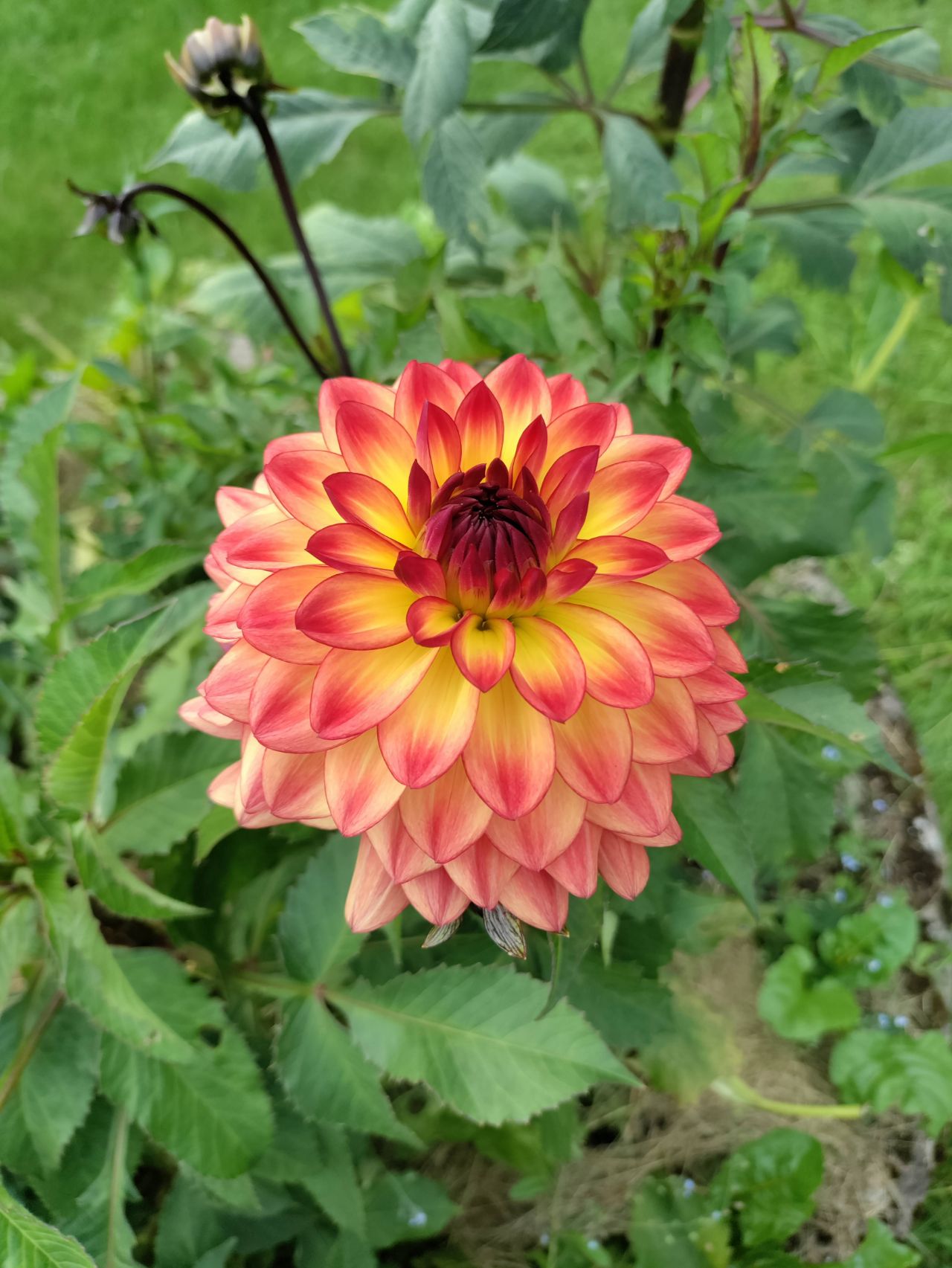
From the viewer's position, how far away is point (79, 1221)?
75 centimetres

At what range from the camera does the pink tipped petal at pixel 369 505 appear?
469 millimetres

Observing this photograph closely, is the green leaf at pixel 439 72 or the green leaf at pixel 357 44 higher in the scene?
the green leaf at pixel 357 44

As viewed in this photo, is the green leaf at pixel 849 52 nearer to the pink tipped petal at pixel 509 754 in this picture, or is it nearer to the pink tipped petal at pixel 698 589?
the pink tipped petal at pixel 698 589

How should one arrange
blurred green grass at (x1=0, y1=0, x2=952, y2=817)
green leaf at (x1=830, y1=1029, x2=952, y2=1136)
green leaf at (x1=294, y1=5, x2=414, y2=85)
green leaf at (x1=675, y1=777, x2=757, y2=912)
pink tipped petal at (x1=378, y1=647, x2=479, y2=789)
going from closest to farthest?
pink tipped petal at (x1=378, y1=647, x2=479, y2=789)
green leaf at (x1=675, y1=777, x2=757, y2=912)
green leaf at (x1=294, y1=5, x2=414, y2=85)
green leaf at (x1=830, y1=1029, x2=952, y2=1136)
blurred green grass at (x1=0, y1=0, x2=952, y2=817)

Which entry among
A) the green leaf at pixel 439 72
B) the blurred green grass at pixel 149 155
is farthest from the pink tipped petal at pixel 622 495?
the blurred green grass at pixel 149 155

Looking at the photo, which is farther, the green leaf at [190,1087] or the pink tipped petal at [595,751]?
the green leaf at [190,1087]

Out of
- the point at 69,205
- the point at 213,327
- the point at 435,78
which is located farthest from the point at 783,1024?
the point at 69,205

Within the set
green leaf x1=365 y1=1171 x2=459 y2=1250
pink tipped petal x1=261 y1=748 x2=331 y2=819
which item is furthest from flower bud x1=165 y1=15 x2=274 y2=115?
green leaf x1=365 y1=1171 x2=459 y2=1250

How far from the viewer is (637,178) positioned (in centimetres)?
85

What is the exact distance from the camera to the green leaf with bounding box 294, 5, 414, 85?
2.65 feet

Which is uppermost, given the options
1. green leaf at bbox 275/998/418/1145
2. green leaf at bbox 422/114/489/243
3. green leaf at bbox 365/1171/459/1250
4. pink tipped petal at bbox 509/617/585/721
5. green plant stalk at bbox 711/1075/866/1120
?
green leaf at bbox 422/114/489/243

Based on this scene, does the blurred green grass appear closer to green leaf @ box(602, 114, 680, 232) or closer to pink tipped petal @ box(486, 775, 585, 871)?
green leaf @ box(602, 114, 680, 232)

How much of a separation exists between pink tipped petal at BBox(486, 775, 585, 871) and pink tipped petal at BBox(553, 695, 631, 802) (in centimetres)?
1

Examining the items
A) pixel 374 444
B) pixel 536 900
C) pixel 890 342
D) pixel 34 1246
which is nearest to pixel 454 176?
pixel 374 444
